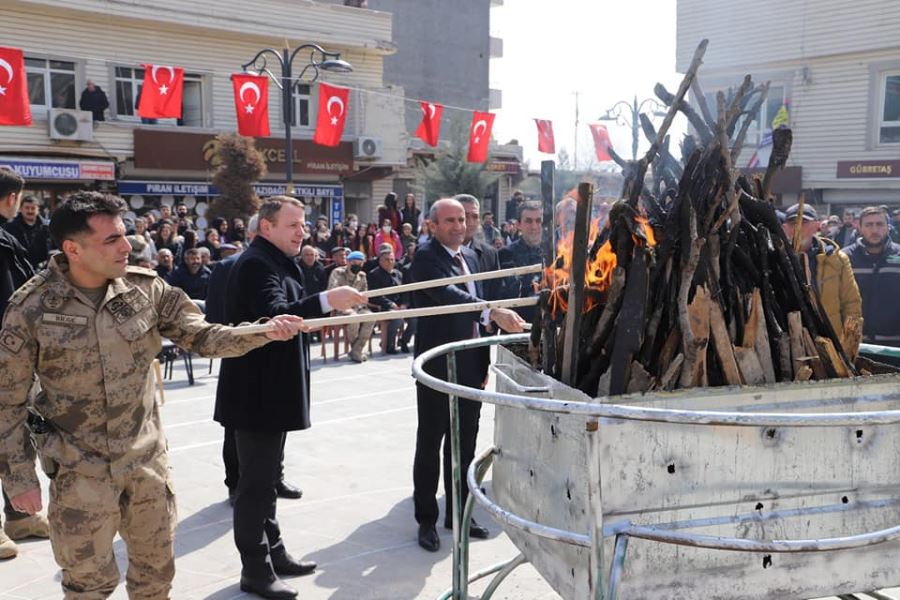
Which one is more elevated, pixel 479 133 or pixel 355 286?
pixel 479 133

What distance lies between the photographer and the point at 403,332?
12992 millimetres

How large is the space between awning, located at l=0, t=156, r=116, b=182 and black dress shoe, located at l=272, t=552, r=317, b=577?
18.7m

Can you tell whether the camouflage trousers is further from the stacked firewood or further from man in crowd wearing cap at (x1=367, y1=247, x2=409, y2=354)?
man in crowd wearing cap at (x1=367, y1=247, x2=409, y2=354)

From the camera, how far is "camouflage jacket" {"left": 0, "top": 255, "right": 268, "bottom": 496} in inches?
127

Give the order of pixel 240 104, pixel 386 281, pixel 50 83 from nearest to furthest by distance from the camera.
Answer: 1. pixel 386 281
2. pixel 240 104
3. pixel 50 83

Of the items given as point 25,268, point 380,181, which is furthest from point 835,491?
point 380,181

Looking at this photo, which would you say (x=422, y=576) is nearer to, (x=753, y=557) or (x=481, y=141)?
(x=753, y=557)

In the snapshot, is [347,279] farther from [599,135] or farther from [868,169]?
[868,169]

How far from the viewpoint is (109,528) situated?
3.32 m

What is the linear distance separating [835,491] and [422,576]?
8.33 feet

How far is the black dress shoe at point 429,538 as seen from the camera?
499 centimetres

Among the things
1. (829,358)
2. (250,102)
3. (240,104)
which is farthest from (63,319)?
(250,102)

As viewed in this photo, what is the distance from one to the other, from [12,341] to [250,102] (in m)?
16.2

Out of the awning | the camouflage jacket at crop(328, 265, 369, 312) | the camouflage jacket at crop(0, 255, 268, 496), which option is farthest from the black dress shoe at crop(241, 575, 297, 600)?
the awning
